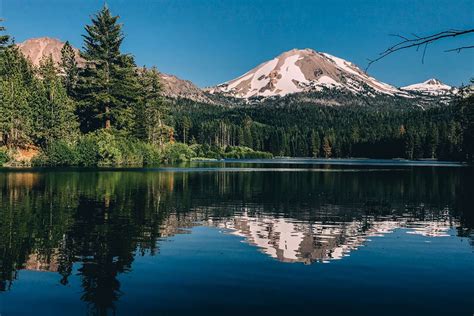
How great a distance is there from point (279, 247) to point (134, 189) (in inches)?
838

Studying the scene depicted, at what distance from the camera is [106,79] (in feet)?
270

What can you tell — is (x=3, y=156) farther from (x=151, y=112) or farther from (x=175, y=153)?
(x=175, y=153)

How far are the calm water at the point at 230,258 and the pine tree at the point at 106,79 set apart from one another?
54.8 meters

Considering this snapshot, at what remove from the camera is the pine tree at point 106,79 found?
266ft

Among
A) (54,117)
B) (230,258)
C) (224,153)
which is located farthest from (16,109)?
(224,153)

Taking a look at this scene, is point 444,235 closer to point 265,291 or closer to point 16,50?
point 265,291

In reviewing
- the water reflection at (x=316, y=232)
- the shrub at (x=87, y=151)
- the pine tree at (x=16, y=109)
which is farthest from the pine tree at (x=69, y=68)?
the water reflection at (x=316, y=232)

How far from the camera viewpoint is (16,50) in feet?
313

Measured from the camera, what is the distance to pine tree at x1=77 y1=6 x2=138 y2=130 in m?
81.0

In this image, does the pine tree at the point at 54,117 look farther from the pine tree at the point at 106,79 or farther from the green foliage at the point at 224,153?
the green foliage at the point at 224,153

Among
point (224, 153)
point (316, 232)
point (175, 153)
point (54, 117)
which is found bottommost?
point (316, 232)

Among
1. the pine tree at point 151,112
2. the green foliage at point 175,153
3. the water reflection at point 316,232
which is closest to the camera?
the water reflection at point 316,232

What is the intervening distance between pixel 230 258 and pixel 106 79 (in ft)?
239

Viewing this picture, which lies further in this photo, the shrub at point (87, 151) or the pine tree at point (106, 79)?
the pine tree at point (106, 79)
